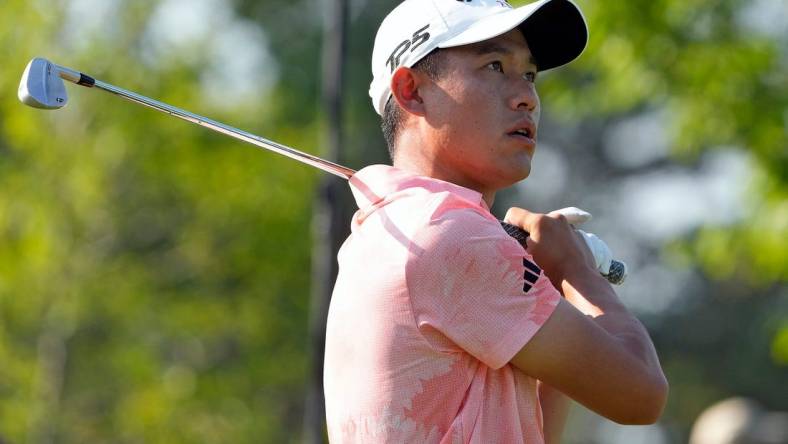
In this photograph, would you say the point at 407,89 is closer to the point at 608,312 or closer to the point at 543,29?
the point at 543,29

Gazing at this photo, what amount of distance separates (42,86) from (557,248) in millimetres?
1357

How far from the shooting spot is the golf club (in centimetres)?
356

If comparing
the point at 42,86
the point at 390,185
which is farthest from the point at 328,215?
the point at 390,185

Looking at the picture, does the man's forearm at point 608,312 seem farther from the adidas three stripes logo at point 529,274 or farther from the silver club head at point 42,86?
the silver club head at point 42,86

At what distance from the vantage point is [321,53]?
24594mm

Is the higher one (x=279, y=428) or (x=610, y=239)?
(x=610, y=239)

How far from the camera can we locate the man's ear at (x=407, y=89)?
11.4 feet

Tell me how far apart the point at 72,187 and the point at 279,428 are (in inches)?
252

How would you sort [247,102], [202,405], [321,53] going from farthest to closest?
[321,53], [247,102], [202,405]

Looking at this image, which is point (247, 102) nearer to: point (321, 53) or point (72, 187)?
point (72, 187)

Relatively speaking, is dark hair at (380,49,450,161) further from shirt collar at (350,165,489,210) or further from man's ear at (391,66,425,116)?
shirt collar at (350,165,489,210)

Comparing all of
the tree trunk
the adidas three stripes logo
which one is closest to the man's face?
the adidas three stripes logo

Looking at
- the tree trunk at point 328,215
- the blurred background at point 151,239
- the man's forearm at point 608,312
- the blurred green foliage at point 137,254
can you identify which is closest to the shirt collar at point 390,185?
the man's forearm at point 608,312

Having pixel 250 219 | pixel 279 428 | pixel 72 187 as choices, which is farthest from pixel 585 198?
pixel 72 187
